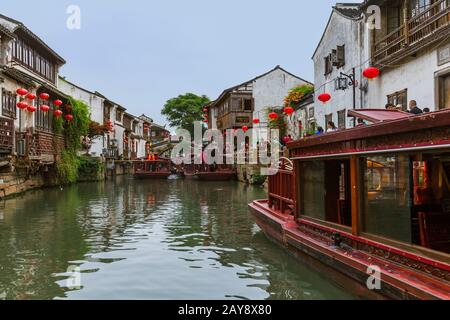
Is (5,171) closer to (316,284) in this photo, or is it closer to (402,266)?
(316,284)

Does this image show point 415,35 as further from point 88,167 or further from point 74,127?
point 88,167

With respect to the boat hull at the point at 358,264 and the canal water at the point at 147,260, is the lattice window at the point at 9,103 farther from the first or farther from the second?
the boat hull at the point at 358,264

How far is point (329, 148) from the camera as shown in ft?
22.2

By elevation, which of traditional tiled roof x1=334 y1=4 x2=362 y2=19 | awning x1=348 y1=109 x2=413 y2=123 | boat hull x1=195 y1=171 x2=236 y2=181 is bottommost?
boat hull x1=195 y1=171 x2=236 y2=181

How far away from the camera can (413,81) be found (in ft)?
46.9

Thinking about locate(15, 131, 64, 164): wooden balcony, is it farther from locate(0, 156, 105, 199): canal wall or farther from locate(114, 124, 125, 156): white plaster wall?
locate(114, 124, 125, 156): white plaster wall

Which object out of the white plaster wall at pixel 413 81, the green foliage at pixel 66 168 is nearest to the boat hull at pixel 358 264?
the white plaster wall at pixel 413 81

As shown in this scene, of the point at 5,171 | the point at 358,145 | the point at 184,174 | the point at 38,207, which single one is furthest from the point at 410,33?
the point at 184,174

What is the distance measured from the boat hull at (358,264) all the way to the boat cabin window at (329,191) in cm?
41

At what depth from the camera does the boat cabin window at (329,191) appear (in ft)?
23.3

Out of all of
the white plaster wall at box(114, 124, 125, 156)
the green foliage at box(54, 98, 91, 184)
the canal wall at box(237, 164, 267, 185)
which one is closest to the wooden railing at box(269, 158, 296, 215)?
the canal wall at box(237, 164, 267, 185)

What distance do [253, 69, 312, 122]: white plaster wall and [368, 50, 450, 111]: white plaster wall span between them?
2136 cm

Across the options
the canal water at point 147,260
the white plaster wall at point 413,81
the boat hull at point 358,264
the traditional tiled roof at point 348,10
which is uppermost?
the traditional tiled roof at point 348,10

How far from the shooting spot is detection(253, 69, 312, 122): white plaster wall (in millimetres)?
38125
